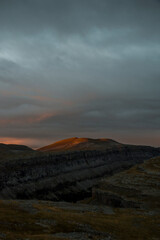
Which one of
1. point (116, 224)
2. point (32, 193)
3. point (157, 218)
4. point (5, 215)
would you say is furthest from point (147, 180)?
point (5, 215)

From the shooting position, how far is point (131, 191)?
10031 centimetres

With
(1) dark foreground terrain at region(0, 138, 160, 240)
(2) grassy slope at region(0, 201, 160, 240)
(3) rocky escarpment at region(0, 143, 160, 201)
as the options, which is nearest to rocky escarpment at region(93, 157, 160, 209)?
(1) dark foreground terrain at region(0, 138, 160, 240)

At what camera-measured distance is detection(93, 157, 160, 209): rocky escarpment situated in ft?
296

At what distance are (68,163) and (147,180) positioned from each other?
9967cm

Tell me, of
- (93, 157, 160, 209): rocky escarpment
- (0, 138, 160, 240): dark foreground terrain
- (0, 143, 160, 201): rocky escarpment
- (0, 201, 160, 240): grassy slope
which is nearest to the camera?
(0, 201, 160, 240): grassy slope

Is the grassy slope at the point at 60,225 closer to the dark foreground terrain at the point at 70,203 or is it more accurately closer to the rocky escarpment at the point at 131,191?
the dark foreground terrain at the point at 70,203

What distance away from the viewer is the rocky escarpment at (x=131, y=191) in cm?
9012

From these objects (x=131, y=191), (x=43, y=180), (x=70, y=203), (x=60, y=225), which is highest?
(x=60, y=225)

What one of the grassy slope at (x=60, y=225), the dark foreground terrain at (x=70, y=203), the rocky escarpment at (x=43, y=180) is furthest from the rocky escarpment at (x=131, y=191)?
the rocky escarpment at (x=43, y=180)

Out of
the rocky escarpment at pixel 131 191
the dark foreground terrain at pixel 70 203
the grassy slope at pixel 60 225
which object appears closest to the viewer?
the grassy slope at pixel 60 225

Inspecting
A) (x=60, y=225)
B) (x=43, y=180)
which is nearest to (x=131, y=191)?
(x=60, y=225)

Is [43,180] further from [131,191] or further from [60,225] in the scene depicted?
[60,225]

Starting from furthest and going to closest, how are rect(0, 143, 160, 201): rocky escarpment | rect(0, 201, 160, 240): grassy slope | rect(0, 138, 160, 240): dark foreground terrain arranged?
rect(0, 143, 160, 201): rocky escarpment, rect(0, 138, 160, 240): dark foreground terrain, rect(0, 201, 160, 240): grassy slope

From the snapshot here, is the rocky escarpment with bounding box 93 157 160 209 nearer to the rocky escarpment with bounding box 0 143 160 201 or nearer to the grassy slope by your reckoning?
the grassy slope
